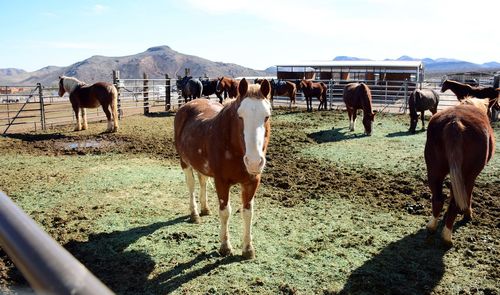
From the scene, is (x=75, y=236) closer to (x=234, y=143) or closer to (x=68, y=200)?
(x=68, y=200)

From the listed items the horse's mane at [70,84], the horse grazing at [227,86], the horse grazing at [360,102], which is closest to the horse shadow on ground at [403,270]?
the horse grazing at [360,102]

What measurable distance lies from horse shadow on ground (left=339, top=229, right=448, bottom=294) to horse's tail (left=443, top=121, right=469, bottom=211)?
0.66 meters

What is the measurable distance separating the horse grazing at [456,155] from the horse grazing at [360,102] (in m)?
6.69

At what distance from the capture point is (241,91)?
352cm

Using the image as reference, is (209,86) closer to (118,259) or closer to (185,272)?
(118,259)

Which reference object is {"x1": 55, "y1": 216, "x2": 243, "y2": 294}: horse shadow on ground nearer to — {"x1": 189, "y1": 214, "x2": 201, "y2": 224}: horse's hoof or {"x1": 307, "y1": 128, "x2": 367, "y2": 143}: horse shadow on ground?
{"x1": 189, "y1": 214, "x2": 201, "y2": 224}: horse's hoof

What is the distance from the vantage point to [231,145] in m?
3.75

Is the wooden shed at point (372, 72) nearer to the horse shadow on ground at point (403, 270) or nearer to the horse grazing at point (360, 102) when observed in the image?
the horse grazing at point (360, 102)

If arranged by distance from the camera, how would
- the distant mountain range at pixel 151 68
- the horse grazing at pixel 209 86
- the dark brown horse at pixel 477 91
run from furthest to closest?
1. the distant mountain range at pixel 151 68
2. the horse grazing at pixel 209 86
3. the dark brown horse at pixel 477 91

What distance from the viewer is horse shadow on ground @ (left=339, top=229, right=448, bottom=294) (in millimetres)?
3451

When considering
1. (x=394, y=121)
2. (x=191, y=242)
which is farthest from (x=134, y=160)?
(x=394, y=121)

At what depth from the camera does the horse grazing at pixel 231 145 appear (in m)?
3.31

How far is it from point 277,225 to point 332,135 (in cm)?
686

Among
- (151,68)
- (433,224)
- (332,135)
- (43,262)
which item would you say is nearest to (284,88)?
(332,135)
